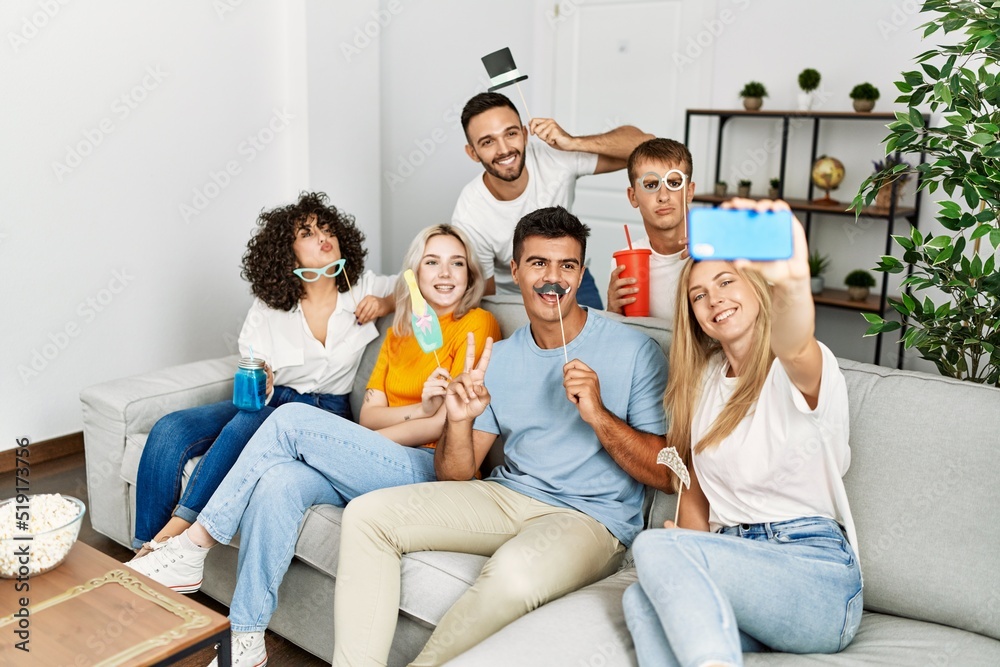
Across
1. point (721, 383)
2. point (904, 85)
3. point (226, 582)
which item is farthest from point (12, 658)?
point (904, 85)

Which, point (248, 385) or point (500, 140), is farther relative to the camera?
point (500, 140)

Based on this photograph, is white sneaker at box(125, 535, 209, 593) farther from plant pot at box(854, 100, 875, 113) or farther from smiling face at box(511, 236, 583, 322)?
plant pot at box(854, 100, 875, 113)

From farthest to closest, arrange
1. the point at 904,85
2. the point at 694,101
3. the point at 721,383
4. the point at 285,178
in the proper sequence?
the point at 694,101
the point at 285,178
the point at 904,85
the point at 721,383

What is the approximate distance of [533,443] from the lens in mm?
2084

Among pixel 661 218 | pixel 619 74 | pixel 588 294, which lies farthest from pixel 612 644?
pixel 619 74

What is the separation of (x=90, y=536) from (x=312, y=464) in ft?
3.84

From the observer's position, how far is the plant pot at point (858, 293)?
414 cm

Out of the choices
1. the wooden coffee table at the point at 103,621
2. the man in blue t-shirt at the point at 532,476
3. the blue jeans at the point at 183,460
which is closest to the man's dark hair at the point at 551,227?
the man in blue t-shirt at the point at 532,476

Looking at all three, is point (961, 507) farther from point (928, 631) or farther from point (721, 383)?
point (721, 383)

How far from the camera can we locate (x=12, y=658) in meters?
1.49

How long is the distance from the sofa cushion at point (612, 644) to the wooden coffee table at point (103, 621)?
→ 1.57 feet

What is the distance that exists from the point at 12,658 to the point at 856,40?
4.15 metres

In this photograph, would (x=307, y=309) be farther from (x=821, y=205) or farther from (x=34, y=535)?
(x=821, y=205)

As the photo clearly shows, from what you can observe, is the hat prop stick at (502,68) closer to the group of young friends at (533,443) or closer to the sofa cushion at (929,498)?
the group of young friends at (533,443)
